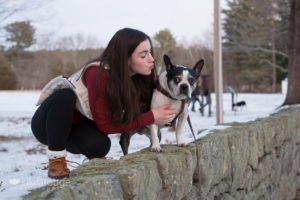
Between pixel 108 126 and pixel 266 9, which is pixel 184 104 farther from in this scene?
pixel 266 9

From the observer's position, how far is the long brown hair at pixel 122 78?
3.00 meters

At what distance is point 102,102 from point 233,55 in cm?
4961

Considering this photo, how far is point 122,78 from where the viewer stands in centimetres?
301

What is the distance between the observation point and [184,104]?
3217 millimetres

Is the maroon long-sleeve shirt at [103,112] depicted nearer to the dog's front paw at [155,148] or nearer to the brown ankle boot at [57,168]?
the dog's front paw at [155,148]

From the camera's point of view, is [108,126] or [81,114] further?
[81,114]

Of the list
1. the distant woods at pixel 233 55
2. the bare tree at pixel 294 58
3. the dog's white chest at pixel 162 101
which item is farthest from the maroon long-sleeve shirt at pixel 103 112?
the distant woods at pixel 233 55

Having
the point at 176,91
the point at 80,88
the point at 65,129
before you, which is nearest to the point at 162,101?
the point at 176,91

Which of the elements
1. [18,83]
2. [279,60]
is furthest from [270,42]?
[18,83]

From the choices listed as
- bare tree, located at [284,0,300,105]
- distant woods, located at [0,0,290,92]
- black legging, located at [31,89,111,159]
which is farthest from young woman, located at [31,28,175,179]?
distant woods, located at [0,0,290,92]

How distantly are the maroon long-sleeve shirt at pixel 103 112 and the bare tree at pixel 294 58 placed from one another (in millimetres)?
9279

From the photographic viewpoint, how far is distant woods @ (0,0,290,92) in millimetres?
42875

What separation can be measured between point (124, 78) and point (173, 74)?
1.19ft

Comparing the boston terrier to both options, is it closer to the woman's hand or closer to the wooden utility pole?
the woman's hand
